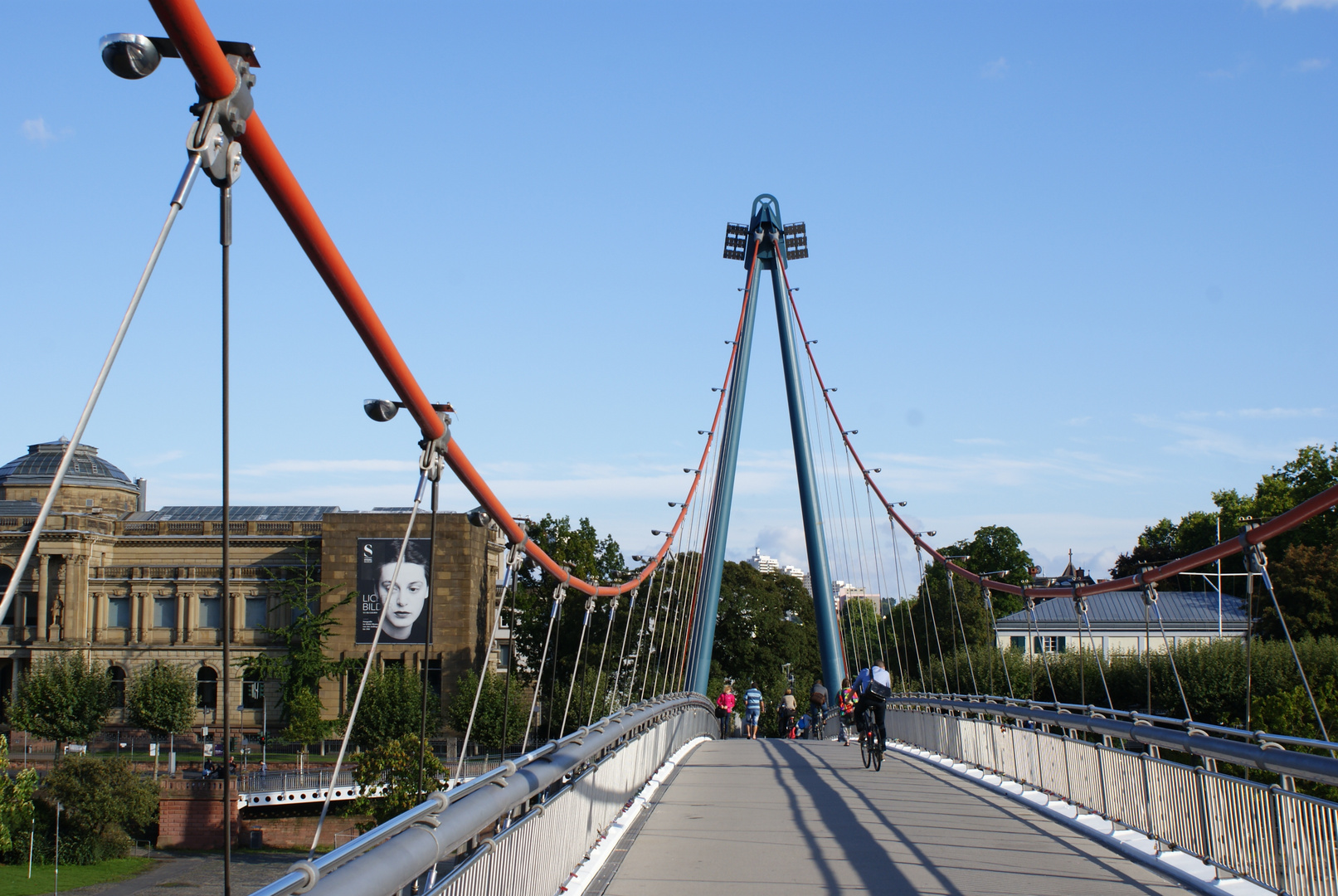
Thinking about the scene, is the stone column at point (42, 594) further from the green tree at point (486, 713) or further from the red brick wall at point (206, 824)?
the green tree at point (486, 713)

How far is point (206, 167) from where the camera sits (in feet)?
12.4

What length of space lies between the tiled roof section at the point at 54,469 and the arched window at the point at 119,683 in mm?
14564

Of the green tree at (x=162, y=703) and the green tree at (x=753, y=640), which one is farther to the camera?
the green tree at (x=753, y=640)

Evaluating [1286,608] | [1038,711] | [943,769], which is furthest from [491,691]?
[1038,711]

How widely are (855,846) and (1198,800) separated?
199 cm

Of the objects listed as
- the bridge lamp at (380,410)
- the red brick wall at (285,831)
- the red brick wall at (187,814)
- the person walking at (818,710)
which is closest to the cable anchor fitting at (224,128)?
the bridge lamp at (380,410)

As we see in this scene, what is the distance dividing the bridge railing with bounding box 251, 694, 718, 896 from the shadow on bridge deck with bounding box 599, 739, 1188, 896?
35 centimetres

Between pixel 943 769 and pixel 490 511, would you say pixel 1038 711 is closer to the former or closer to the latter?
pixel 943 769

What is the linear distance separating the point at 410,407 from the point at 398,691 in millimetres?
46062

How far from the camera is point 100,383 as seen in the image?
10.5ft

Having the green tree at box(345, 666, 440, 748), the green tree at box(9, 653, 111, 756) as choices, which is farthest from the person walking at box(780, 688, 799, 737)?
the green tree at box(9, 653, 111, 756)

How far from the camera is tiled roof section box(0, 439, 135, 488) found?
6969 cm

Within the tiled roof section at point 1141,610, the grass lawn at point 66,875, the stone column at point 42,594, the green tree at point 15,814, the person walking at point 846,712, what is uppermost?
the stone column at point 42,594

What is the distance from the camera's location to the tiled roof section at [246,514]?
6450 cm
